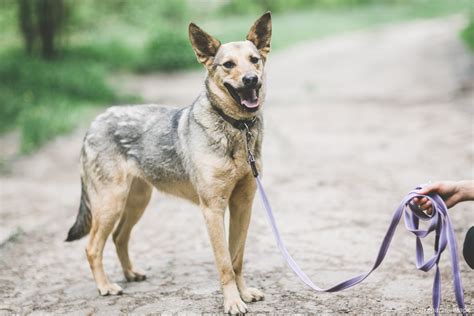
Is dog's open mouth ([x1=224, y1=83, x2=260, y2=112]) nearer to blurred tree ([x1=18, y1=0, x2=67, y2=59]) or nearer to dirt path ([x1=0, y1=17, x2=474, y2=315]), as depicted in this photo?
dirt path ([x1=0, y1=17, x2=474, y2=315])

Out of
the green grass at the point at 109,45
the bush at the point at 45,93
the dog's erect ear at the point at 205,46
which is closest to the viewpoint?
the dog's erect ear at the point at 205,46

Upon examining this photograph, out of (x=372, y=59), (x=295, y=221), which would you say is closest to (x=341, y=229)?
(x=295, y=221)

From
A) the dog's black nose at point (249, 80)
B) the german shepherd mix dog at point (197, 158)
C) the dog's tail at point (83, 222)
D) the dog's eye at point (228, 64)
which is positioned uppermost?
the dog's eye at point (228, 64)

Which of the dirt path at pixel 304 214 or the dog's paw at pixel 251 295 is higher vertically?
the dog's paw at pixel 251 295

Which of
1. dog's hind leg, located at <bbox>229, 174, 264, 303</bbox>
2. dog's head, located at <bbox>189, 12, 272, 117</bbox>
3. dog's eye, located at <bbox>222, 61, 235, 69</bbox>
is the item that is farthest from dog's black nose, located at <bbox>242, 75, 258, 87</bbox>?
dog's hind leg, located at <bbox>229, 174, 264, 303</bbox>

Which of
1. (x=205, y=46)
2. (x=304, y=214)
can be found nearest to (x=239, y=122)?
(x=205, y=46)

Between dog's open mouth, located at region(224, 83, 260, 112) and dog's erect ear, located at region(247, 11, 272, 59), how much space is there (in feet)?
1.48

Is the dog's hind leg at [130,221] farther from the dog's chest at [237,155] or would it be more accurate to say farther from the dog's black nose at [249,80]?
the dog's black nose at [249,80]

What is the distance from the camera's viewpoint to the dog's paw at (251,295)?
419 cm

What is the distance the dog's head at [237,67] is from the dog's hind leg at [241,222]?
1.85 ft

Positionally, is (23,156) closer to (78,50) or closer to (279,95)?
(279,95)

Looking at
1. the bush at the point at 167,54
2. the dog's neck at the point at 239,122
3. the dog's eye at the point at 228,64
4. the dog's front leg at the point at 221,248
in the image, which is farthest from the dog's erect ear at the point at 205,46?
the bush at the point at 167,54

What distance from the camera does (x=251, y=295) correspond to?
421 centimetres

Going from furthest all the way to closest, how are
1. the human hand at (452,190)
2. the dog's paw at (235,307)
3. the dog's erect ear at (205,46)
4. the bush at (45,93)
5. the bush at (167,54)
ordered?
the bush at (167,54) → the bush at (45,93) → the dog's erect ear at (205,46) → the dog's paw at (235,307) → the human hand at (452,190)
